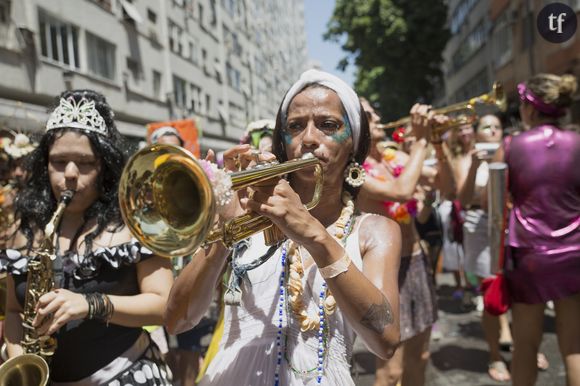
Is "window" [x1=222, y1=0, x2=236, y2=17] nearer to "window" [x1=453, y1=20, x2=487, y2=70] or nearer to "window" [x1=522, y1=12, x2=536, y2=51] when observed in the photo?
"window" [x1=453, y1=20, x2=487, y2=70]

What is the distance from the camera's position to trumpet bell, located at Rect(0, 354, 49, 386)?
177cm

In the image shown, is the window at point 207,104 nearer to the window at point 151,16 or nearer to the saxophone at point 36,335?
the window at point 151,16

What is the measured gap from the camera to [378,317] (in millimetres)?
1552

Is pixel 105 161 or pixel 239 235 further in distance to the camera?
pixel 105 161

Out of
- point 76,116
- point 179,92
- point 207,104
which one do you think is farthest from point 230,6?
point 76,116

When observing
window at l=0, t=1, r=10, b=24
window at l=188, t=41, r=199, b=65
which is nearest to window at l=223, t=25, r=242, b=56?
window at l=188, t=41, r=199, b=65

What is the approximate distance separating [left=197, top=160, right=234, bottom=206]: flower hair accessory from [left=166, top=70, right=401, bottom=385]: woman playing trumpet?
0.13 meters

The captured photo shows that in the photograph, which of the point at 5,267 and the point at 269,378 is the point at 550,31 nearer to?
the point at 269,378

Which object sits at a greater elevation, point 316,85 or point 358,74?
point 358,74

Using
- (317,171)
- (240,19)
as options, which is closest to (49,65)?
(317,171)

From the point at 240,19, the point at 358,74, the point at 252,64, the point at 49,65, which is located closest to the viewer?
the point at 49,65

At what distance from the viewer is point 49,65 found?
42.9ft

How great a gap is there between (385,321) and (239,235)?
22.0 inches

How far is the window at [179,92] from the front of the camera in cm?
2317
